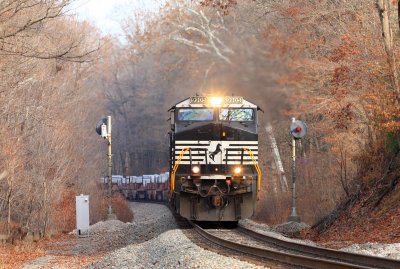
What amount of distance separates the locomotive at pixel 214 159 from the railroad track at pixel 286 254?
107 centimetres

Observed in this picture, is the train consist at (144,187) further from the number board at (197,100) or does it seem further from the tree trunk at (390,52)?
the tree trunk at (390,52)

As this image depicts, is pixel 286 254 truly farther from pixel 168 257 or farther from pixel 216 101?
pixel 216 101

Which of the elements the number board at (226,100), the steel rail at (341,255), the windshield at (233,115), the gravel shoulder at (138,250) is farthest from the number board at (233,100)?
the steel rail at (341,255)

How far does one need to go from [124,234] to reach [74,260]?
6.40 m

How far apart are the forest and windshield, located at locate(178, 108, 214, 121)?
605 millimetres

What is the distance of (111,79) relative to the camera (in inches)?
3012

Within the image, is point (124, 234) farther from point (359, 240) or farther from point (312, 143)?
point (312, 143)

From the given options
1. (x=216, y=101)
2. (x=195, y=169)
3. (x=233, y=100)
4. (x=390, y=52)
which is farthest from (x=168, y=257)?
(x=390, y=52)

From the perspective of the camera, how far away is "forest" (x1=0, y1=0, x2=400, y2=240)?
729 inches

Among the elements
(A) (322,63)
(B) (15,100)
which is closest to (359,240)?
(A) (322,63)

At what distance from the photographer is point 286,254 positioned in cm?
1298

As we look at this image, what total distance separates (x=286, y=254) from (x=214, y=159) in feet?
27.6

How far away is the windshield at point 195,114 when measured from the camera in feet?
69.6

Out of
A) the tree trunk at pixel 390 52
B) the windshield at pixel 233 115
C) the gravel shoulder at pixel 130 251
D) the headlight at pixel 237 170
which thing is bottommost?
the gravel shoulder at pixel 130 251
